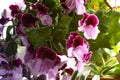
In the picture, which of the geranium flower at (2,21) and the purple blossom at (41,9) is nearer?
the purple blossom at (41,9)

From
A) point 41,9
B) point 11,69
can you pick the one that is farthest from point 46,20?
point 11,69

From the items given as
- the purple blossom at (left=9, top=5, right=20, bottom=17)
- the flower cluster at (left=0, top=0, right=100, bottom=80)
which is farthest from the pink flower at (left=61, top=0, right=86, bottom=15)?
the purple blossom at (left=9, top=5, right=20, bottom=17)

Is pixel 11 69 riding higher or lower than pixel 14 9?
lower

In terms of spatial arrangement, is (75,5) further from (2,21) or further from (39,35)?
(2,21)

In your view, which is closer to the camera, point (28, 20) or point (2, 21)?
point (28, 20)

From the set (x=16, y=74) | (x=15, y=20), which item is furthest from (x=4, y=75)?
(x=15, y=20)

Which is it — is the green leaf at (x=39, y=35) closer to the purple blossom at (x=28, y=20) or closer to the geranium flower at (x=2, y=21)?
the purple blossom at (x=28, y=20)

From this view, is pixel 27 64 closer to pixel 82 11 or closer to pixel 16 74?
pixel 16 74

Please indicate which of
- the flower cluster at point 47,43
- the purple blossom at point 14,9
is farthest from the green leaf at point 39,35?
the purple blossom at point 14,9
